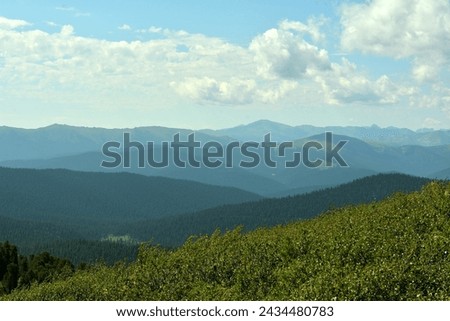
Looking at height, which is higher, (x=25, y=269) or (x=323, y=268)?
(x=323, y=268)

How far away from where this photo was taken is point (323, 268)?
127 feet

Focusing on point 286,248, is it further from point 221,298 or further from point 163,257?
point 163,257

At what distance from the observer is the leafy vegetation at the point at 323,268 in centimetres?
3212

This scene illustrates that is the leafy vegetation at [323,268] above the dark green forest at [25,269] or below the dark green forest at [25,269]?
above

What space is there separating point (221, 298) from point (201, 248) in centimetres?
2964

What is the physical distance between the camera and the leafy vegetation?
1265 inches

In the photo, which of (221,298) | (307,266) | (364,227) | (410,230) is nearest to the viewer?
(221,298)

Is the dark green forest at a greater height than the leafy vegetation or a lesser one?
lesser

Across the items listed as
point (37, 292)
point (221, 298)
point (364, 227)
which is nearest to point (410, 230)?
point (364, 227)

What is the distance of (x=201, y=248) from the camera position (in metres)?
66.9

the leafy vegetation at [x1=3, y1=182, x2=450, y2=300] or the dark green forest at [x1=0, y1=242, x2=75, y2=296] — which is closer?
the leafy vegetation at [x1=3, y1=182, x2=450, y2=300]

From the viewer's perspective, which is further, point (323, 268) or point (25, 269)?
point (25, 269)

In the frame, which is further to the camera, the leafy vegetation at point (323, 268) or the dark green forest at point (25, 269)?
the dark green forest at point (25, 269)
